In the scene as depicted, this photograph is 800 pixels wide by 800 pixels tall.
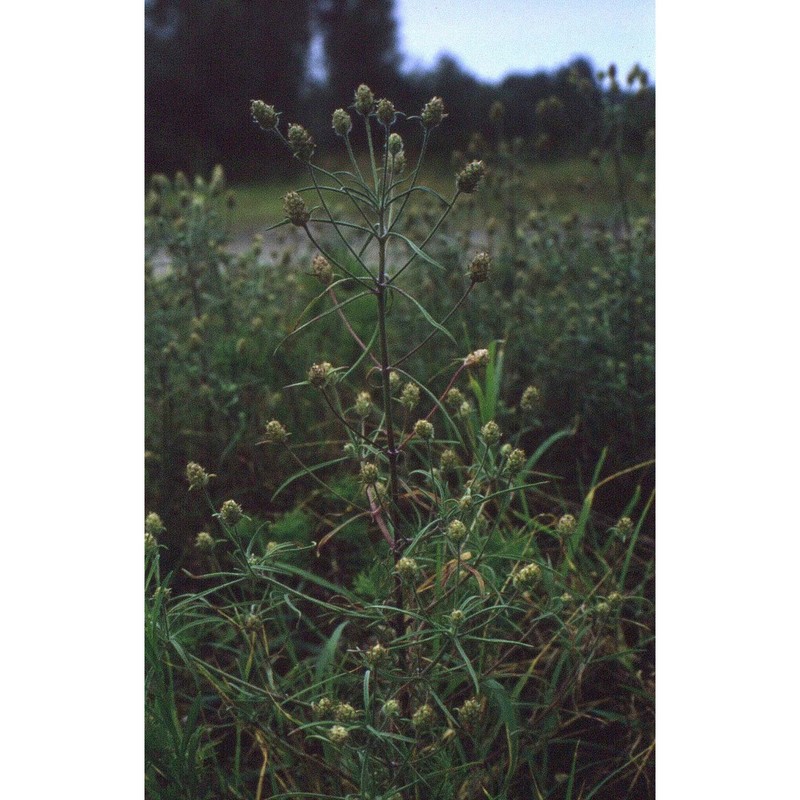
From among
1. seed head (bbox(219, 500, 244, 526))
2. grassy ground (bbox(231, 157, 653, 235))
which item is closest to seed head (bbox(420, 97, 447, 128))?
seed head (bbox(219, 500, 244, 526))

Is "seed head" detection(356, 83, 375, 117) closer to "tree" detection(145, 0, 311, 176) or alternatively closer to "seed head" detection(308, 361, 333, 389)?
"seed head" detection(308, 361, 333, 389)

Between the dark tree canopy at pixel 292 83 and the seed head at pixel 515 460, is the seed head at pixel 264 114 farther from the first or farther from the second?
the dark tree canopy at pixel 292 83

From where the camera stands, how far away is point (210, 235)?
2.26 meters

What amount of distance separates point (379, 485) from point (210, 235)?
1189 mm

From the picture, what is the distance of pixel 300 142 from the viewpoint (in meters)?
1.12

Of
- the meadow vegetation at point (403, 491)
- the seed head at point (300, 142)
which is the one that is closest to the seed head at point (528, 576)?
the meadow vegetation at point (403, 491)

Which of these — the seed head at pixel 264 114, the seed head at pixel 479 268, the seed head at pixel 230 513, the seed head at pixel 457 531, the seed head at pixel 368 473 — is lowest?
the seed head at pixel 457 531

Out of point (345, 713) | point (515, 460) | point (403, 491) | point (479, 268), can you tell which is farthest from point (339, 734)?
point (403, 491)

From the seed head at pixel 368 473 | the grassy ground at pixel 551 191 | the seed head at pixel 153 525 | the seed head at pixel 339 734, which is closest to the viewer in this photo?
the seed head at pixel 339 734

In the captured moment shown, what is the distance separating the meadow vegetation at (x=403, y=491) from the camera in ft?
4.07

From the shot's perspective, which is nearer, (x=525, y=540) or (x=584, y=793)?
(x=584, y=793)

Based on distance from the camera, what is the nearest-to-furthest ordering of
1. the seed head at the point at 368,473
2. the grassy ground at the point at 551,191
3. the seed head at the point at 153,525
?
1. the seed head at the point at 368,473
2. the seed head at the point at 153,525
3. the grassy ground at the point at 551,191
